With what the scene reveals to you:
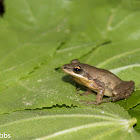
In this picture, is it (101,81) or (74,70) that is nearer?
(74,70)

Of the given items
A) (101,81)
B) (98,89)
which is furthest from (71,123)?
(101,81)

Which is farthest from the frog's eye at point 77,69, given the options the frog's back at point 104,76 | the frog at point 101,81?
the frog's back at point 104,76

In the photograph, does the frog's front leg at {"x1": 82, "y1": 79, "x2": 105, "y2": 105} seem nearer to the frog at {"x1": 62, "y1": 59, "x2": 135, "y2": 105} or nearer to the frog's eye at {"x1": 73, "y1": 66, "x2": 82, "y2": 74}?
the frog at {"x1": 62, "y1": 59, "x2": 135, "y2": 105}

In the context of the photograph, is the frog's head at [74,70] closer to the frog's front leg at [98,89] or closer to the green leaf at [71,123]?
the frog's front leg at [98,89]

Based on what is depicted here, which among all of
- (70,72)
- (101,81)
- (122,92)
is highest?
(70,72)

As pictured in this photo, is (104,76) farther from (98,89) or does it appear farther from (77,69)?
(77,69)

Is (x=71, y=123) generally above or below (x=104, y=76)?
below

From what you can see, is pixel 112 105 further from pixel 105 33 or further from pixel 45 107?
pixel 105 33
